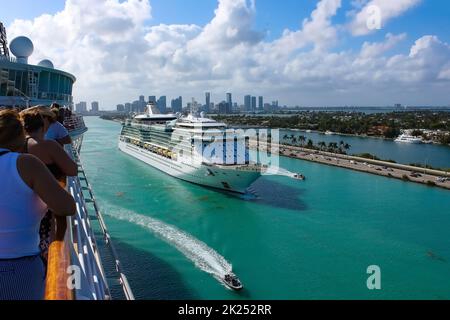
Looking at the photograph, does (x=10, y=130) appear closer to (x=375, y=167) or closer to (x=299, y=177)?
(x=299, y=177)

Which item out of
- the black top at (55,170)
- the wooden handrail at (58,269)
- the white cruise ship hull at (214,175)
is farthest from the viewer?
the white cruise ship hull at (214,175)

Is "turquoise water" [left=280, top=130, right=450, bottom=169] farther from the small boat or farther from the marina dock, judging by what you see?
the small boat

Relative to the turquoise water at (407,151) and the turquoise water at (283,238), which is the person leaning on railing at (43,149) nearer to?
the turquoise water at (283,238)

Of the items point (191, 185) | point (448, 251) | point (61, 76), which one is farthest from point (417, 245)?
point (61, 76)

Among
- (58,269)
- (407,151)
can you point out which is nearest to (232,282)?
(58,269)

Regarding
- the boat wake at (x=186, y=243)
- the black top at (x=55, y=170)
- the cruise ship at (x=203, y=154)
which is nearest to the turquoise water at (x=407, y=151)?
the cruise ship at (x=203, y=154)
